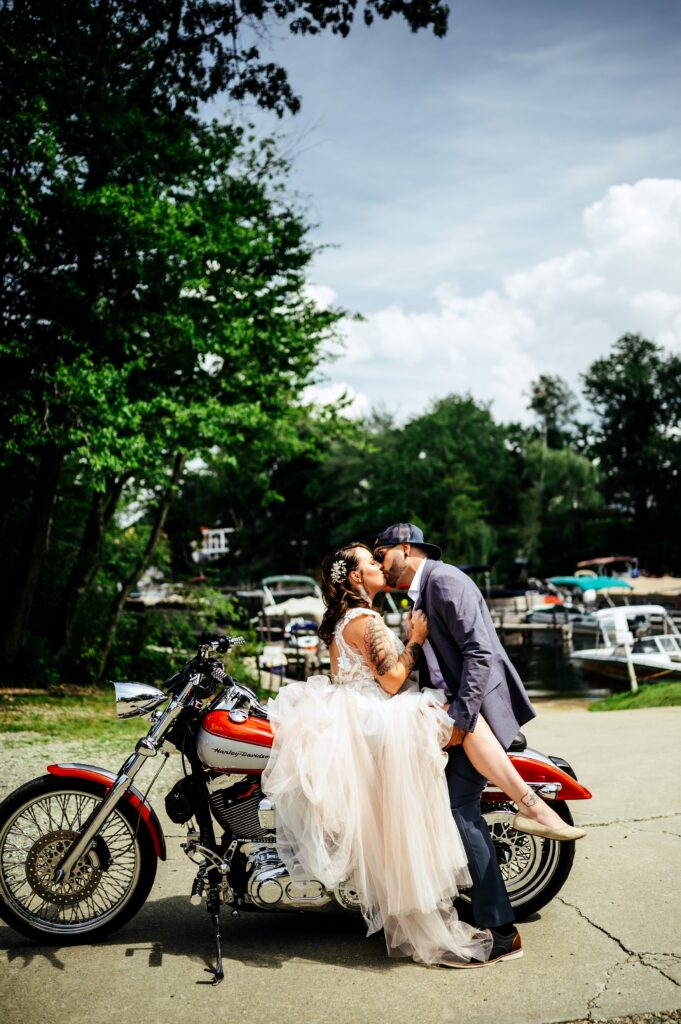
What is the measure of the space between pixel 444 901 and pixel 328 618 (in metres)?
1.32

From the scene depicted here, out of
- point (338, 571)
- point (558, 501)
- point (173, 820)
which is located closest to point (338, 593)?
point (338, 571)

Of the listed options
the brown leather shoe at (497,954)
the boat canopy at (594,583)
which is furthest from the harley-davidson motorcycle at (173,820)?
the boat canopy at (594,583)

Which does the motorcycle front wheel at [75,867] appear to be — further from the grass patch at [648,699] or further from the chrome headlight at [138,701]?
the grass patch at [648,699]

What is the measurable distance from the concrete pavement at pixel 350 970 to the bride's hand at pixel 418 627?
138 centimetres

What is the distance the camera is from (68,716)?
36.9 ft

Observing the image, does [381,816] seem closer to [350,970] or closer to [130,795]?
[350,970]

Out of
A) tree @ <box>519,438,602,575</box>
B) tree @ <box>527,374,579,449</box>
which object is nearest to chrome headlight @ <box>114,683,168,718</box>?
tree @ <box>519,438,602,575</box>

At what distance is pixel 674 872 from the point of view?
475 cm

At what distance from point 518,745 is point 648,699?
400 inches

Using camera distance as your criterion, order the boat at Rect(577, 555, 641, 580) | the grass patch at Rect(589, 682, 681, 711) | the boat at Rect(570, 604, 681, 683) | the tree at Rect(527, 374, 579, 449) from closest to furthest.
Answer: the grass patch at Rect(589, 682, 681, 711) → the boat at Rect(570, 604, 681, 683) → the boat at Rect(577, 555, 641, 580) → the tree at Rect(527, 374, 579, 449)

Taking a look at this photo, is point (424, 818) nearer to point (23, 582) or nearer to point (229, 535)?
point (23, 582)

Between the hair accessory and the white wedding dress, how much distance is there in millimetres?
595

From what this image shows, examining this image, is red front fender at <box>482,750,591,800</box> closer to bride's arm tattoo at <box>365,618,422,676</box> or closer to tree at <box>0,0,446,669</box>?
bride's arm tattoo at <box>365,618,422,676</box>

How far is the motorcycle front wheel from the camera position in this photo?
158 inches
